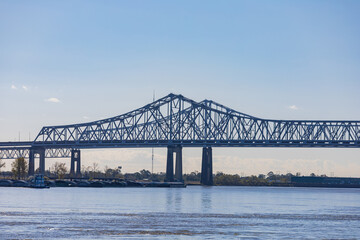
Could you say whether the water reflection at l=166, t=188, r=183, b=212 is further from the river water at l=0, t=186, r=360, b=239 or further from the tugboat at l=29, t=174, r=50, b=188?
the tugboat at l=29, t=174, r=50, b=188

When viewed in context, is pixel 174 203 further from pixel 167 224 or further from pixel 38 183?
pixel 38 183

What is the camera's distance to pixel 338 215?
76.7 m

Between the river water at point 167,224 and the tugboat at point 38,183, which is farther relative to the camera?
the tugboat at point 38,183

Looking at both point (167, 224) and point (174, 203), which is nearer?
point (167, 224)

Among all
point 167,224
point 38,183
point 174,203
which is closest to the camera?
point 167,224

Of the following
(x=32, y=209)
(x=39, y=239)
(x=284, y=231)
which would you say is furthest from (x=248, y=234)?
(x=32, y=209)

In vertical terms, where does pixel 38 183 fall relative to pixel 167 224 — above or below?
above

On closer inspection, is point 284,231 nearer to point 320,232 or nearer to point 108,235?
point 320,232

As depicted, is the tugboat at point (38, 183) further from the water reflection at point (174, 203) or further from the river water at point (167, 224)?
the river water at point (167, 224)

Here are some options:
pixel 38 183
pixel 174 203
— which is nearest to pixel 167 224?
pixel 174 203

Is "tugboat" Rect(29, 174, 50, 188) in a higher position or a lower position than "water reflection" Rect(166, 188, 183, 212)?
higher

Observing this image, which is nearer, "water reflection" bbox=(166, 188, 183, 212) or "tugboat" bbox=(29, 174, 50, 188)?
"water reflection" bbox=(166, 188, 183, 212)

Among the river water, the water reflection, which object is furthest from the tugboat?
the river water

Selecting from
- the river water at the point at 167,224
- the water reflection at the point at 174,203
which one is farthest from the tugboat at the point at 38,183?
the river water at the point at 167,224
